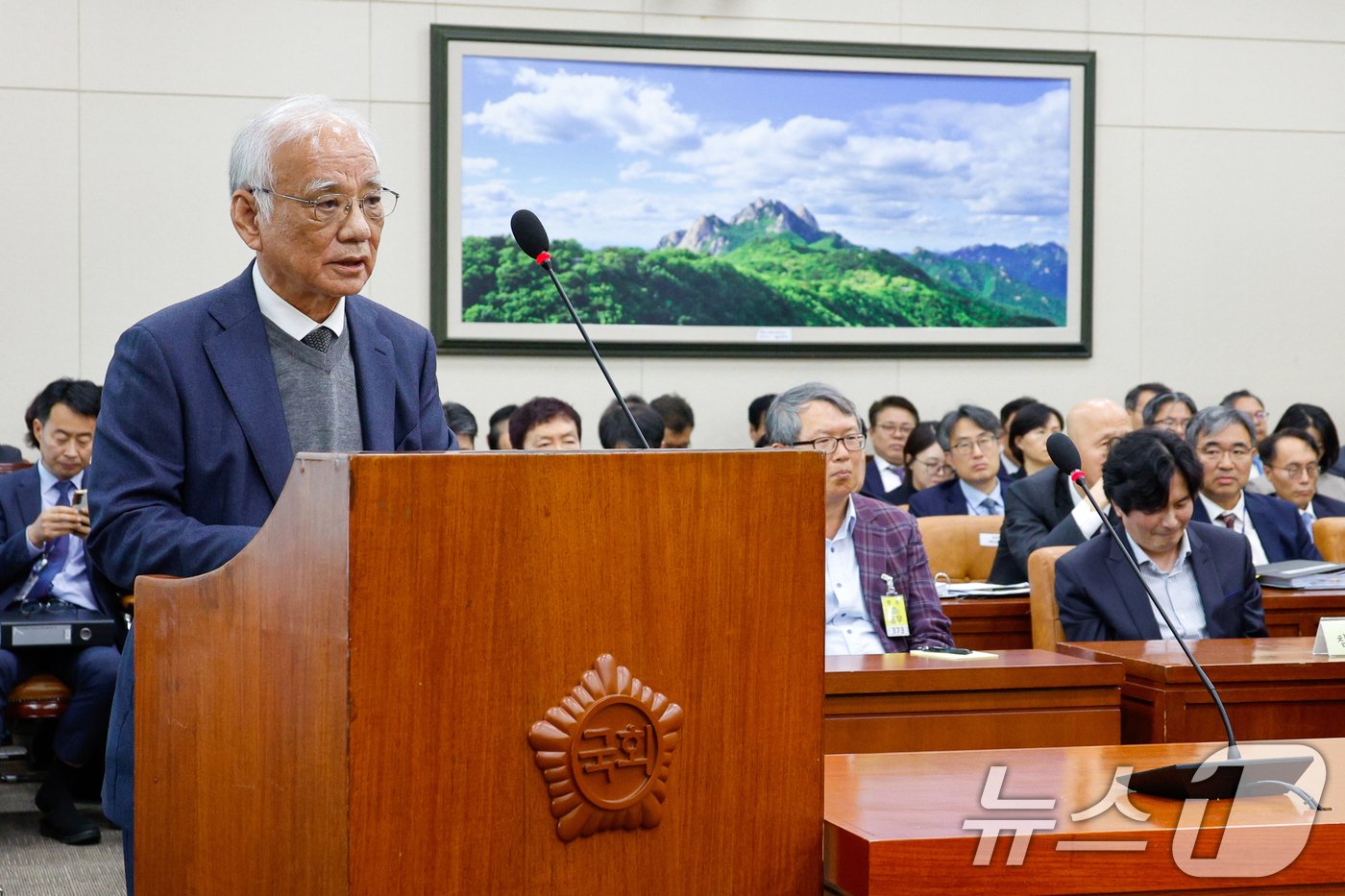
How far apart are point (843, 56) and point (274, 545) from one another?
6.21 metres

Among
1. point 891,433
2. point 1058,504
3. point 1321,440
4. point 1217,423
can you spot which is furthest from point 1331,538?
point 891,433

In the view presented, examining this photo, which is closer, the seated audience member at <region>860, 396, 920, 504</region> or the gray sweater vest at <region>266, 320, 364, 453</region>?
the gray sweater vest at <region>266, 320, 364, 453</region>

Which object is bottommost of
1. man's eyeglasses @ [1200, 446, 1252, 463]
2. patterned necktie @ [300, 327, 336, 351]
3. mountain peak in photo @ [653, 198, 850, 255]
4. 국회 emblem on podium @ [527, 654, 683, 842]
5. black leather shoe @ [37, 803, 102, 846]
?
black leather shoe @ [37, 803, 102, 846]

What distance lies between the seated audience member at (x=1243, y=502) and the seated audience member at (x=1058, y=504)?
346 mm

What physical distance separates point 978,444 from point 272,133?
496cm

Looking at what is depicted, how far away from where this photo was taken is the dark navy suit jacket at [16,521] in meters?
4.23

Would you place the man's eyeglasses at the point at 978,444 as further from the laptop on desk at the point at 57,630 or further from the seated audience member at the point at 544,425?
the laptop on desk at the point at 57,630

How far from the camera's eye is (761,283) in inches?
271

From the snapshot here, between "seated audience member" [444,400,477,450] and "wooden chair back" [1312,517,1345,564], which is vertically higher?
"seated audience member" [444,400,477,450]

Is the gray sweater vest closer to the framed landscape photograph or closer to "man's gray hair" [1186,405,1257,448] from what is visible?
"man's gray hair" [1186,405,1257,448]

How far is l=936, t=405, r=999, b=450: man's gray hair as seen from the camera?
611 cm

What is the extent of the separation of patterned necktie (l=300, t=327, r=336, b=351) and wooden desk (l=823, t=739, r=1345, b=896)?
27.9 inches

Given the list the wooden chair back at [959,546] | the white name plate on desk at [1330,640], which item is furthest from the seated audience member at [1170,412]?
the white name plate on desk at [1330,640]

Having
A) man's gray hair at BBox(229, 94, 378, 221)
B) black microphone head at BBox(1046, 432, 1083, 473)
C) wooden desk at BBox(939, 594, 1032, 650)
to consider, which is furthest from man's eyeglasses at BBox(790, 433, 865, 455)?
man's gray hair at BBox(229, 94, 378, 221)
